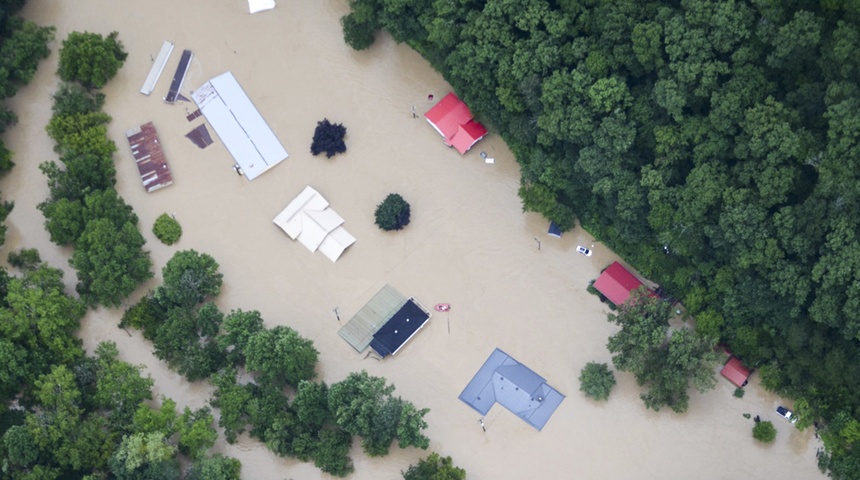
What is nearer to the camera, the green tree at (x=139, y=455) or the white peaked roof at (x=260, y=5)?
the green tree at (x=139, y=455)

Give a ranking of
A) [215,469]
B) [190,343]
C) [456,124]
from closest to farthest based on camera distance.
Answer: [215,469]
[190,343]
[456,124]

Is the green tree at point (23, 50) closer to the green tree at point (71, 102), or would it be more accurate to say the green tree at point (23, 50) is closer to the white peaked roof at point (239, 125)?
the green tree at point (71, 102)

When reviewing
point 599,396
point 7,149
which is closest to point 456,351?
point 599,396

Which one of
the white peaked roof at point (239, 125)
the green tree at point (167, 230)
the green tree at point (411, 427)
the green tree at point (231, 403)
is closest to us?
the green tree at point (411, 427)

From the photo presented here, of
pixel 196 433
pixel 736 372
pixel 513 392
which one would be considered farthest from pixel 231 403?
pixel 736 372

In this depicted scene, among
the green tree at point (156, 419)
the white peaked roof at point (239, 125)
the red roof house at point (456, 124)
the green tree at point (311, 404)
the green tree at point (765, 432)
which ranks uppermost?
the red roof house at point (456, 124)

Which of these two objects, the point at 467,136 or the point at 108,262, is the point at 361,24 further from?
the point at 108,262

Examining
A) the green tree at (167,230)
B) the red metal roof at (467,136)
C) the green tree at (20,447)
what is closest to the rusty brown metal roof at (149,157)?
the green tree at (167,230)
